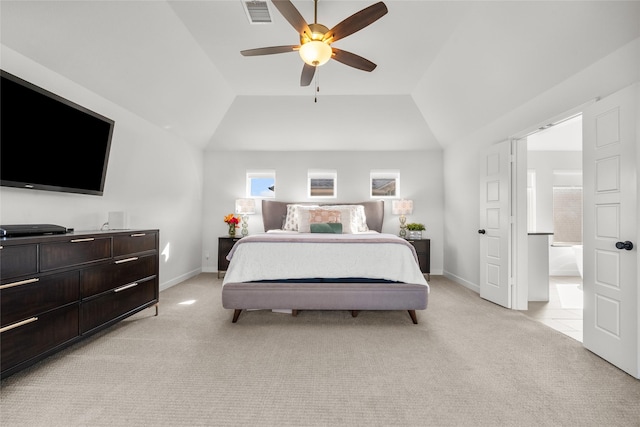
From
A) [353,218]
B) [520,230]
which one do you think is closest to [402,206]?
Result: [353,218]

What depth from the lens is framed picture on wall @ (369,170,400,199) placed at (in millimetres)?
5543

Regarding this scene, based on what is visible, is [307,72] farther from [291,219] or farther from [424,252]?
[424,252]

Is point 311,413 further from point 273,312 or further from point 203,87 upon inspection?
point 203,87

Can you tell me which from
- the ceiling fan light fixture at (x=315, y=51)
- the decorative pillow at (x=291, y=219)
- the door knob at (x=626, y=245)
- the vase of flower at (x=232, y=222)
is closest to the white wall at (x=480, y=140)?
the door knob at (x=626, y=245)

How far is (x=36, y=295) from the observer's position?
1822 mm

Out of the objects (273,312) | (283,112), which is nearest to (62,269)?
(273,312)

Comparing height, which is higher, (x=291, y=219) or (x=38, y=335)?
(x=291, y=219)

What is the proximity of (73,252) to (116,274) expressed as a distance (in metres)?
0.46

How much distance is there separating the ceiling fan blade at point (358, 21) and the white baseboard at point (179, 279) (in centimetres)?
389

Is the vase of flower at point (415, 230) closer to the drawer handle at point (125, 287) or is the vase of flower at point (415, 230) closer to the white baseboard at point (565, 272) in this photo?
the white baseboard at point (565, 272)

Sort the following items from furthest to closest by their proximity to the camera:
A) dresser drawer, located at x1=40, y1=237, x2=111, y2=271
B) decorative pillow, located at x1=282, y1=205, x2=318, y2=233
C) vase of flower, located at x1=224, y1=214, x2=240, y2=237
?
vase of flower, located at x1=224, y1=214, x2=240, y2=237
decorative pillow, located at x1=282, y1=205, x2=318, y2=233
dresser drawer, located at x1=40, y1=237, x2=111, y2=271

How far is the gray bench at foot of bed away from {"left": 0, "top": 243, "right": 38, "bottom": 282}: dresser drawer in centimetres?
144

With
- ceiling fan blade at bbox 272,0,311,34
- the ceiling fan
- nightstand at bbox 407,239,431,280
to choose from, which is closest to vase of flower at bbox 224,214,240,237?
nightstand at bbox 407,239,431,280

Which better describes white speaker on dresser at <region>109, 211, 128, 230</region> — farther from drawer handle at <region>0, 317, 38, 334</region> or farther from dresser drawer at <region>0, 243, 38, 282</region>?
drawer handle at <region>0, 317, 38, 334</region>
